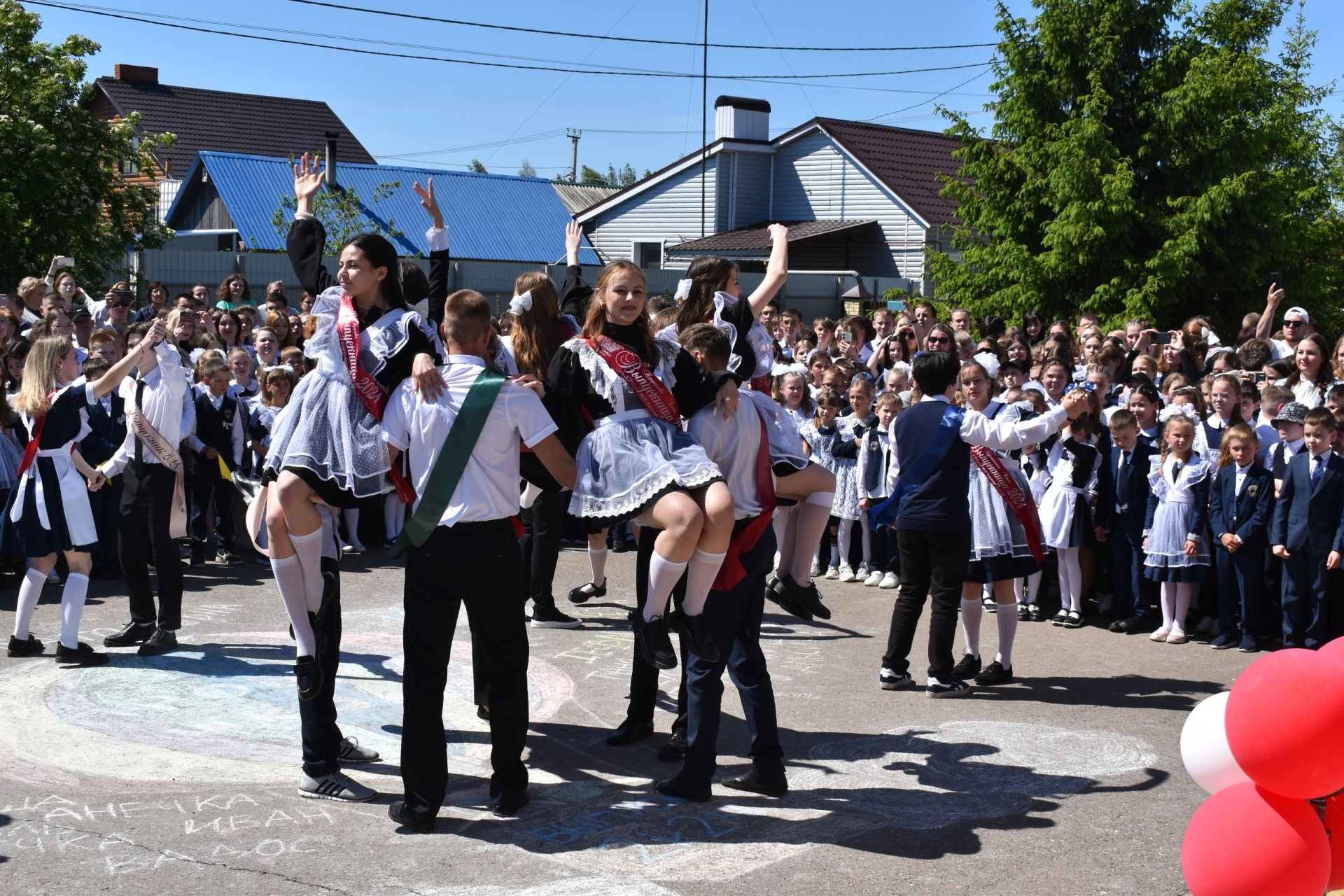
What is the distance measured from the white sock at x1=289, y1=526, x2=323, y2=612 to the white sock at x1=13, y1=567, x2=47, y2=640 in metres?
3.06

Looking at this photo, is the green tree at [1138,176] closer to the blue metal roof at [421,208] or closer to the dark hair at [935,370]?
the dark hair at [935,370]

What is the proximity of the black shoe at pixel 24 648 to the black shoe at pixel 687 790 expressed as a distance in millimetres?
4507

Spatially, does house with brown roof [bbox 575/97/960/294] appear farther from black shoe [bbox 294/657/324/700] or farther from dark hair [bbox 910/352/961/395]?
black shoe [bbox 294/657/324/700]

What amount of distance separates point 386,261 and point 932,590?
3612mm

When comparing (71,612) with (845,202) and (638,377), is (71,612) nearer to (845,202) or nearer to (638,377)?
(638,377)

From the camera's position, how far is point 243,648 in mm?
8445

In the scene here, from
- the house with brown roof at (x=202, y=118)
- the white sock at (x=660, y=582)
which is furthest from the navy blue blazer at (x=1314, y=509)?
the house with brown roof at (x=202, y=118)

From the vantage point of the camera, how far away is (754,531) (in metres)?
5.82

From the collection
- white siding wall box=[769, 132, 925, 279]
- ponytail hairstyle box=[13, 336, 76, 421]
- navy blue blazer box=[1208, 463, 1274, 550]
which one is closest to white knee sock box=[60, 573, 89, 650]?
ponytail hairstyle box=[13, 336, 76, 421]

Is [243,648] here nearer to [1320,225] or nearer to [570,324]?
[570,324]

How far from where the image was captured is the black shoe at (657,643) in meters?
5.52

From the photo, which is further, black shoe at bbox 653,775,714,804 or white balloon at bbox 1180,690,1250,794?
black shoe at bbox 653,775,714,804

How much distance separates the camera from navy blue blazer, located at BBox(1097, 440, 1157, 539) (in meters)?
9.71

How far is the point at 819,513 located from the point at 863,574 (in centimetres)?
518
